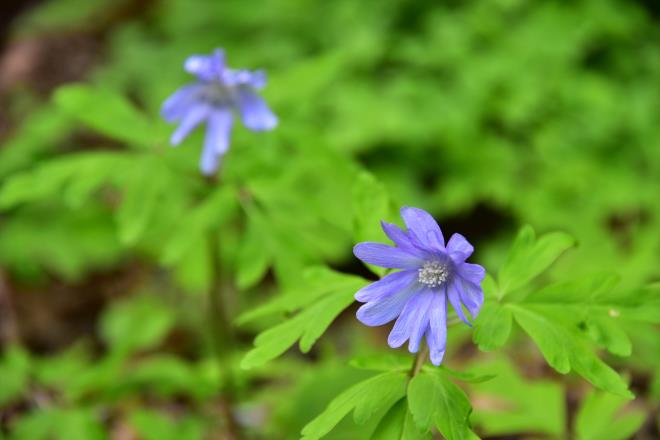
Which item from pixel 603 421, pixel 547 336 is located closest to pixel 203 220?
pixel 547 336

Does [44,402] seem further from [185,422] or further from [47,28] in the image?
[47,28]

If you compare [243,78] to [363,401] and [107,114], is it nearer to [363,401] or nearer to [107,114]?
[107,114]

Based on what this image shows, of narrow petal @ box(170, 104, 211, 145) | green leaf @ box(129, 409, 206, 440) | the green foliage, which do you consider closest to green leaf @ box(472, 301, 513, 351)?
the green foliage

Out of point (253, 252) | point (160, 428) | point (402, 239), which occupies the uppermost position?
point (402, 239)

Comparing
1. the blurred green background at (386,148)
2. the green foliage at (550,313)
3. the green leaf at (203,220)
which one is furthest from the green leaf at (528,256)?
the blurred green background at (386,148)

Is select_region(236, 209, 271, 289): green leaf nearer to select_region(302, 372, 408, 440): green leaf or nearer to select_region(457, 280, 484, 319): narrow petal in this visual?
select_region(302, 372, 408, 440): green leaf
